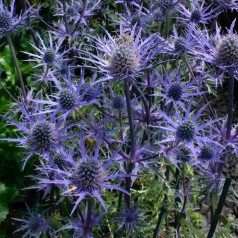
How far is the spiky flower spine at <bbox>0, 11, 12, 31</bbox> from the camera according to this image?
1792mm

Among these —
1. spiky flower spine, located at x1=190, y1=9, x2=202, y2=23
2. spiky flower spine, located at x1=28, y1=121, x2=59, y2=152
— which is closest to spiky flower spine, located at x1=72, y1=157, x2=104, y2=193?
spiky flower spine, located at x1=28, y1=121, x2=59, y2=152

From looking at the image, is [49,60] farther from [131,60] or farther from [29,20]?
[131,60]

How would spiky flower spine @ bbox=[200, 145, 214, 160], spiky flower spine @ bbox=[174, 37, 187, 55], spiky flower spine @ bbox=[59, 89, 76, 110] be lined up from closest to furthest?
spiky flower spine @ bbox=[59, 89, 76, 110] → spiky flower spine @ bbox=[200, 145, 214, 160] → spiky flower spine @ bbox=[174, 37, 187, 55]

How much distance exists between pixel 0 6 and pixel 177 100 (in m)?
0.91

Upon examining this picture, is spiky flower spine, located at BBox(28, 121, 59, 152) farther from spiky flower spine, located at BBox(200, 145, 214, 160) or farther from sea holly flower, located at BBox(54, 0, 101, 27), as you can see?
sea holly flower, located at BBox(54, 0, 101, 27)

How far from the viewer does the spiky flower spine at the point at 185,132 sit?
4.42ft

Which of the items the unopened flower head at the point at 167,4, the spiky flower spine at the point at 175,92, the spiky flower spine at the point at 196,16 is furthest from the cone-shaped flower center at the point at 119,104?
the spiky flower spine at the point at 196,16

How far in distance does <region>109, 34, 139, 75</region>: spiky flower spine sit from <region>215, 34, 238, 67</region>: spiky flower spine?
309 millimetres

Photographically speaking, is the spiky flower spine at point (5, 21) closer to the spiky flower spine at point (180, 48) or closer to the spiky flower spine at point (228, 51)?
the spiky flower spine at point (180, 48)

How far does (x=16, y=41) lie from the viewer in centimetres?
310

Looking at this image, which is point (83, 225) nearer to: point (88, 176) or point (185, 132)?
point (88, 176)

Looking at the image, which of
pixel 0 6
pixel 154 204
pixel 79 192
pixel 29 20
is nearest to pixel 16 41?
pixel 29 20

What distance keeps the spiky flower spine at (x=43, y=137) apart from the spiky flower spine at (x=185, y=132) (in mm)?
391

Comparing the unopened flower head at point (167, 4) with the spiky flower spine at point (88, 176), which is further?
the unopened flower head at point (167, 4)
